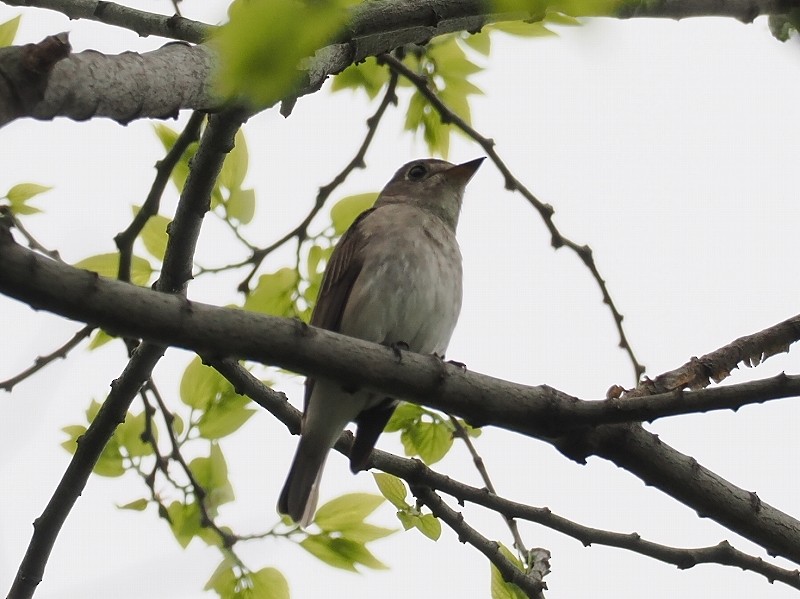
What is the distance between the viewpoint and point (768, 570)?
3611mm

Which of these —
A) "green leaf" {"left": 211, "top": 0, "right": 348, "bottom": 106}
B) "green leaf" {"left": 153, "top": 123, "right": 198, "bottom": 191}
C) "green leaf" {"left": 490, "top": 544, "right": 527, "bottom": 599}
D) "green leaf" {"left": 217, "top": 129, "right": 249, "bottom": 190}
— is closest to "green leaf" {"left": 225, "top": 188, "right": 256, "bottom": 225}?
"green leaf" {"left": 217, "top": 129, "right": 249, "bottom": 190}

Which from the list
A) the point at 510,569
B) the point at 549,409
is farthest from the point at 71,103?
the point at 510,569

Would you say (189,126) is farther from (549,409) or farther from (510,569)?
(510,569)

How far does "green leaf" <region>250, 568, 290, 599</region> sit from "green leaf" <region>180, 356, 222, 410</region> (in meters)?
0.84

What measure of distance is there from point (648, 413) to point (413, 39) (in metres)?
2.15

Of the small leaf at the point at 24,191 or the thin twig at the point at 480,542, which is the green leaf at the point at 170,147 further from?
the thin twig at the point at 480,542

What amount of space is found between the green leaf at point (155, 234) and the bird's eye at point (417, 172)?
2710 millimetres

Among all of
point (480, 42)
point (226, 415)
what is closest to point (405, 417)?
point (226, 415)

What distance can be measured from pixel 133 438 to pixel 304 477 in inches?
38.0

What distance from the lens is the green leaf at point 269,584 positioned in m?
4.26

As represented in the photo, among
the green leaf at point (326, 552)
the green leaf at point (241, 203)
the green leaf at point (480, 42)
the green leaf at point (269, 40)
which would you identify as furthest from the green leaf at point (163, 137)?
the green leaf at point (269, 40)

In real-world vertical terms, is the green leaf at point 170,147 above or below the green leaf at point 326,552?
above

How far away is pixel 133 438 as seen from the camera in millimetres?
4582

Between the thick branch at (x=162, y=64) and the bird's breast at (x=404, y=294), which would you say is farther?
the bird's breast at (x=404, y=294)
